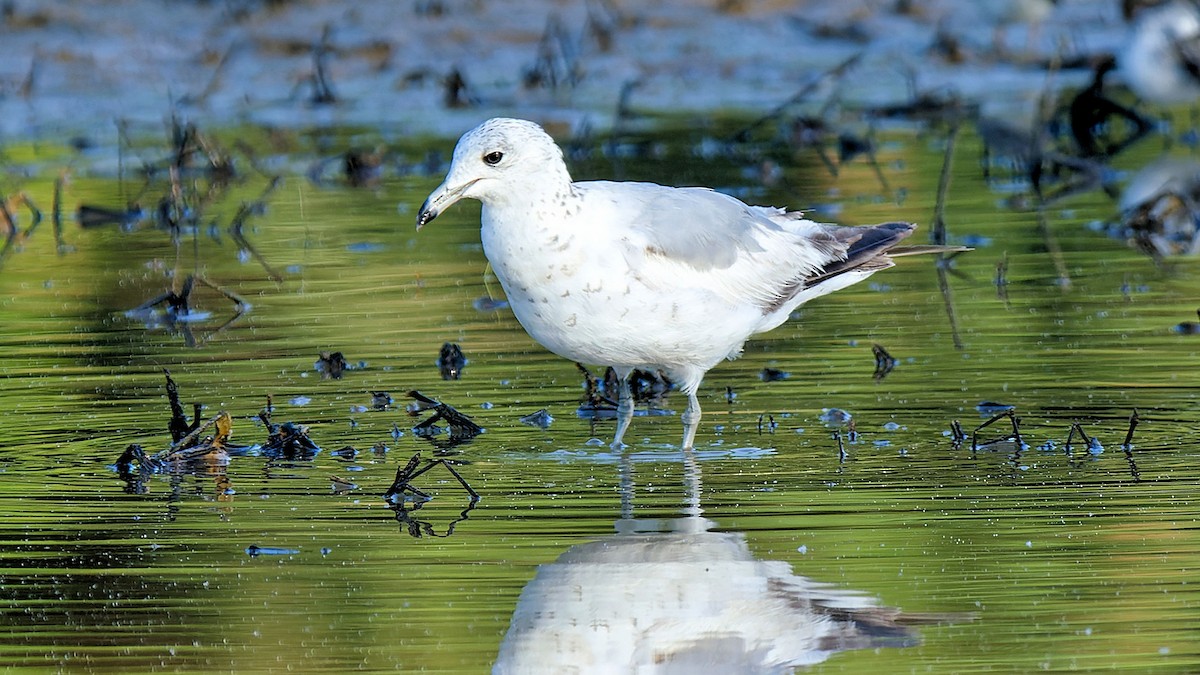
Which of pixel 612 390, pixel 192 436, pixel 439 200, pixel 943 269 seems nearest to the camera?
pixel 439 200

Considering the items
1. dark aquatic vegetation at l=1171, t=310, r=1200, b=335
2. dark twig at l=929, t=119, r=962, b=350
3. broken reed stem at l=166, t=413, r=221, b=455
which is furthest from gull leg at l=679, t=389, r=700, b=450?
dark aquatic vegetation at l=1171, t=310, r=1200, b=335

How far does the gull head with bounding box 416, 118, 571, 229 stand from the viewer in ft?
23.0

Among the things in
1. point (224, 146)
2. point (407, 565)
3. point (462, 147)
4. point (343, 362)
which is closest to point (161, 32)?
point (224, 146)

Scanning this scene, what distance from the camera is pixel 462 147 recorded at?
705 cm

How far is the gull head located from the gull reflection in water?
160cm

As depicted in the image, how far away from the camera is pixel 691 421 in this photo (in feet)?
24.4

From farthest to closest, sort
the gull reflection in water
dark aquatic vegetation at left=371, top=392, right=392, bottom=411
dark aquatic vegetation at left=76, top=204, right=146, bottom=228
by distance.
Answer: dark aquatic vegetation at left=76, top=204, right=146, bottom=228 < dark aquatic vegetation at left=371, top=392, right=392, bottom=411 < the gull reflection in water

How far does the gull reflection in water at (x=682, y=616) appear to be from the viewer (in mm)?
4980

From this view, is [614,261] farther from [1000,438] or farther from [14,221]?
[14,221]

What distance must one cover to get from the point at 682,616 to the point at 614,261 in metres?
2.07

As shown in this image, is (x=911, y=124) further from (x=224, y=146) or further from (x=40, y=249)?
(x=40, y=249)

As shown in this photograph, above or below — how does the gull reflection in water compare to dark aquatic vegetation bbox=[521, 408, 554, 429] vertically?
below

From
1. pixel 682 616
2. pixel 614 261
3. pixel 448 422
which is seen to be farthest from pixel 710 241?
pixel 682 616

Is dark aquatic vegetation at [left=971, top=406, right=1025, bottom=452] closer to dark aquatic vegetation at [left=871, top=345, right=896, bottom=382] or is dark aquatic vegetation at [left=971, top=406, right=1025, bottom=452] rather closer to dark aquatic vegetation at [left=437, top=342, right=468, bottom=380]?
dark aquatic vegetation at [left=871, top=345, right=896, bottom=382]
